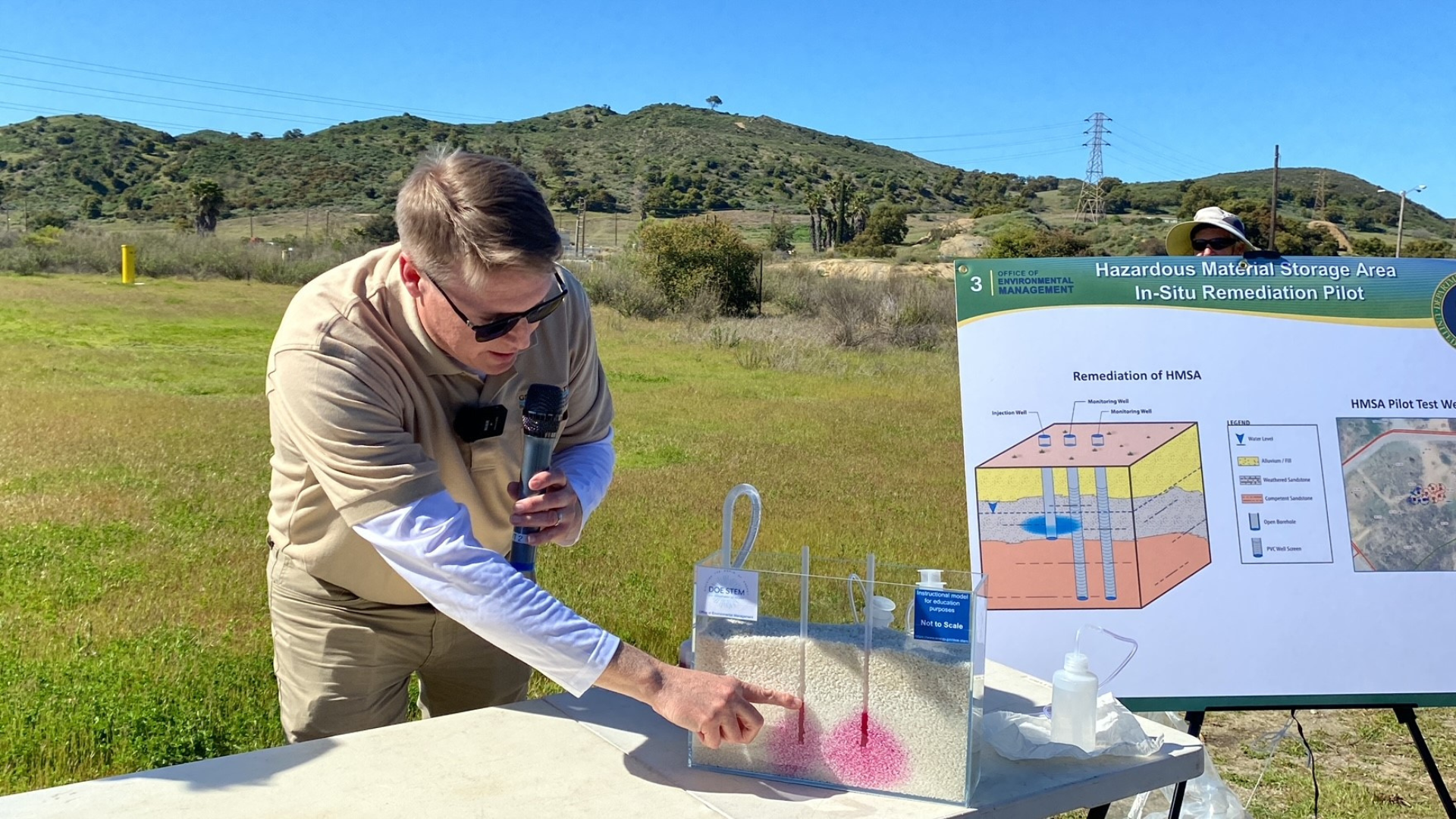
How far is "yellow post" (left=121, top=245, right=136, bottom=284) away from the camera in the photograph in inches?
511

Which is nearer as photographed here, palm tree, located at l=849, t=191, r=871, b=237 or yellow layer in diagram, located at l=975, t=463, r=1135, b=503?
yellow layer in diagram, located at l=975, t=463, r=1135, b=503

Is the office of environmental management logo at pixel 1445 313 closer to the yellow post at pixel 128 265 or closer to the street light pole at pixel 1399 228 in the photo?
the yellow post at pixel 128 265

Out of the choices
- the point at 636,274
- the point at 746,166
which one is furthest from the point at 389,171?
the point at 636,274

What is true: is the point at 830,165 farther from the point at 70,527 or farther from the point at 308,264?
the point at 70,527

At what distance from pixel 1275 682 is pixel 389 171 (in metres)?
54.2

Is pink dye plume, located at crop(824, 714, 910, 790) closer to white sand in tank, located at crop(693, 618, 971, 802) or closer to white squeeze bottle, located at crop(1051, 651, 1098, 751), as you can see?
white sand in tank, located at crop(693, 618, 971, 802)

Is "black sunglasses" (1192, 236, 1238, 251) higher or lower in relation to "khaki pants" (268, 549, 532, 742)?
higher

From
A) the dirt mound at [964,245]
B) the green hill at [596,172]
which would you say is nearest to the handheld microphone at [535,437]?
the green hill at [596,172]

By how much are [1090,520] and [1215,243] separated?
202 centimetres

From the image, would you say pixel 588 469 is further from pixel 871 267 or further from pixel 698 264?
pixel 871 267

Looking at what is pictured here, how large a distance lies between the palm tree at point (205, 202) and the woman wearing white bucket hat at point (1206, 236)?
32.9m

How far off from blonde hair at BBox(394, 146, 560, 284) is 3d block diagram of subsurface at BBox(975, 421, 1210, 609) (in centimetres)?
168

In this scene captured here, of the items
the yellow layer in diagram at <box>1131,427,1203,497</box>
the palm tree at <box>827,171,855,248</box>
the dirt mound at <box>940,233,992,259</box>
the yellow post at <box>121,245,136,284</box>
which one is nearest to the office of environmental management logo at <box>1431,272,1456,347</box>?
the yellow layer in diagram at <box>1131,427,1203,497</box>

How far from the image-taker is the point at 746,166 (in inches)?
2844
